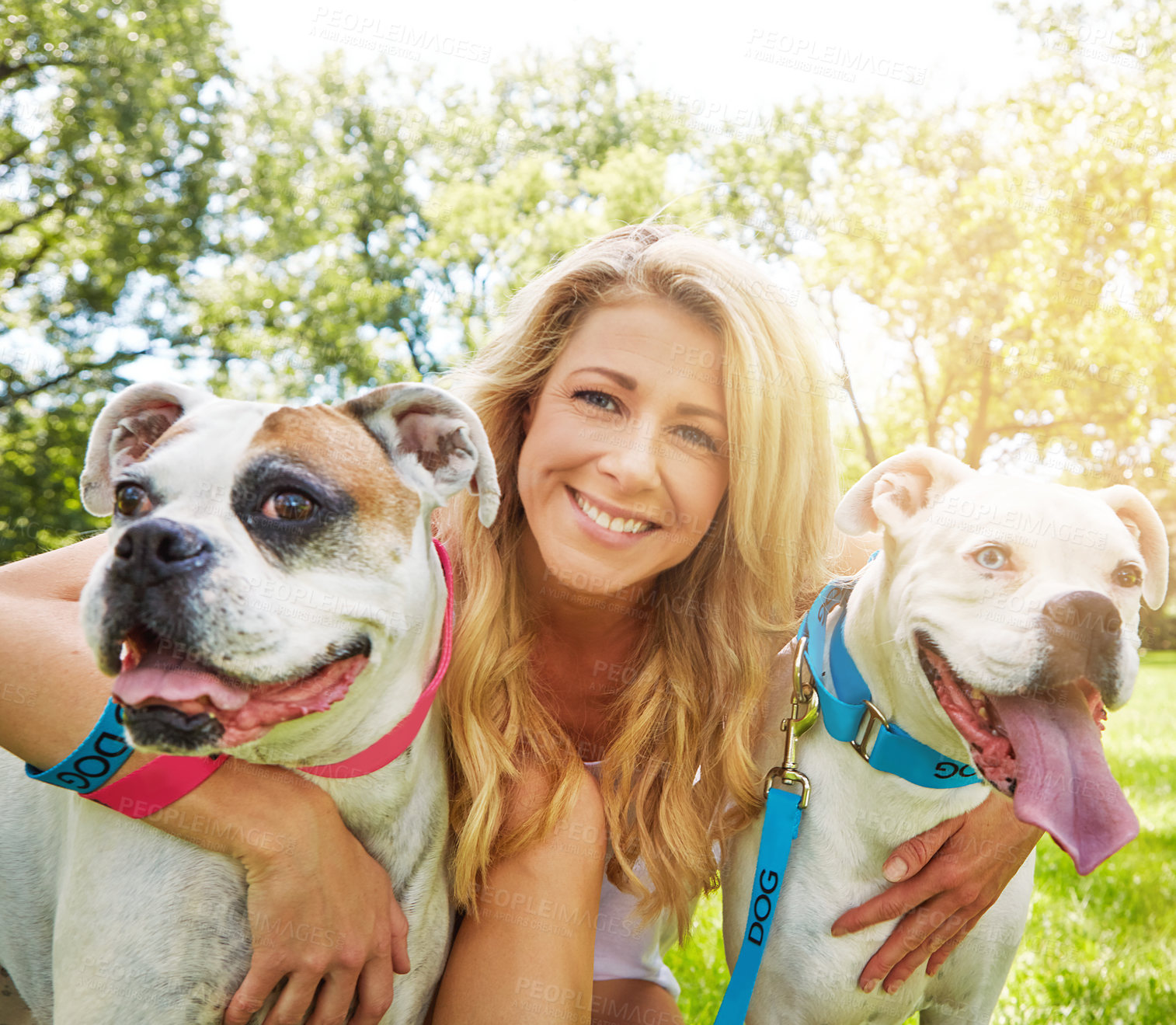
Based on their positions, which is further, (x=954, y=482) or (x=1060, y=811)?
(x=954, y=482)

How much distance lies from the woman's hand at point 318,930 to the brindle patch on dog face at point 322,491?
0.69m

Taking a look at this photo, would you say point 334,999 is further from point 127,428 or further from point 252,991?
point 127,428

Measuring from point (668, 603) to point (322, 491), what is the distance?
164 centimetres

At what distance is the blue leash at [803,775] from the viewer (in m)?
2.41

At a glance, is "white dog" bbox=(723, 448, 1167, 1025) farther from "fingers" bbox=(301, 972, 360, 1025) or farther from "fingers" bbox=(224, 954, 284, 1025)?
"fingers" bbox=(224, 954, 284, 1025)

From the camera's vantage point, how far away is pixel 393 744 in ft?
7.42

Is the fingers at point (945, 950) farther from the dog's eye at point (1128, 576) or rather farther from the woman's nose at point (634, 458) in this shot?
the woman's nose at point (634, 458)

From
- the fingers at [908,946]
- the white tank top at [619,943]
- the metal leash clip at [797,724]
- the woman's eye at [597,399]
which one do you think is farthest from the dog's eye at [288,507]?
the white tank top at [619,943]

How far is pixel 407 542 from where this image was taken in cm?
221

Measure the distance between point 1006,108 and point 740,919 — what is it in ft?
46.9

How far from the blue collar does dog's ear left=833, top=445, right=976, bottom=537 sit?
1.00 feet

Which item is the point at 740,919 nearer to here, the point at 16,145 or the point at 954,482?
the point at 954,482

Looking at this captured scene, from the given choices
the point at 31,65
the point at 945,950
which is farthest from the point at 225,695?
the point at 31,65

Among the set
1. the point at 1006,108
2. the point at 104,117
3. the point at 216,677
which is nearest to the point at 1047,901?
the point at 216,677
